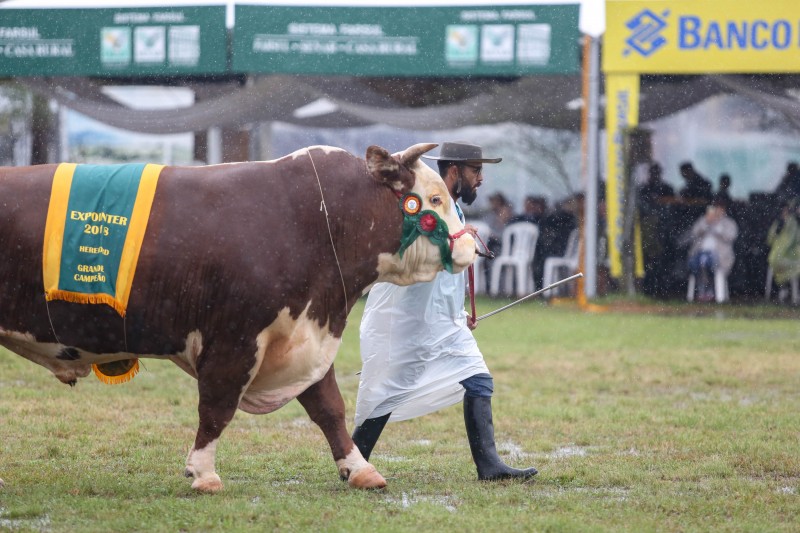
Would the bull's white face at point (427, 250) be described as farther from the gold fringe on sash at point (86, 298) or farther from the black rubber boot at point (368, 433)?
the gold fringe on sash at point (86, 298)

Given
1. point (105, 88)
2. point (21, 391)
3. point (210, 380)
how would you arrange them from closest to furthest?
1. point (210, 380)
2. point (21, 391)
3. point (105, 88)

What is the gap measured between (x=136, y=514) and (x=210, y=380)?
0.73 m

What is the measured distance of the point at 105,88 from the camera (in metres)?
18.4

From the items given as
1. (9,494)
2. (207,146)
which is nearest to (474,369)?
(9,494)

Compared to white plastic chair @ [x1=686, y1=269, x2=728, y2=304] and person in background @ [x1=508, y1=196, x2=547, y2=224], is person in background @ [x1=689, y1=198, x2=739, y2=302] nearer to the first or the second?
white plastic chair @ [x1=686, y1=269, x2=728, y2=304]

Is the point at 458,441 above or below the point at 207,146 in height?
below

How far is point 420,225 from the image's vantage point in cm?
575

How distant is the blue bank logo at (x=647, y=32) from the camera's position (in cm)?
1587

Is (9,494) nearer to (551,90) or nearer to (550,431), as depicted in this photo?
(550,431)

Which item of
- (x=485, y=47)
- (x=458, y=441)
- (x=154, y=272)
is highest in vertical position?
(x=485, y=47)

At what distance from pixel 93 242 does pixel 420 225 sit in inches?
61.6

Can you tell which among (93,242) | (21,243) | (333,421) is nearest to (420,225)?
(333,421)

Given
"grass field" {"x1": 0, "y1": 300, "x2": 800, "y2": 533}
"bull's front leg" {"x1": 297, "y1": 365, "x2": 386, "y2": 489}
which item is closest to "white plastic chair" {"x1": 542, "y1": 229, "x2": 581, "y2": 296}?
"grass field" {"x1": 0, "y1": 300, "x2": 800, "y2": 533}

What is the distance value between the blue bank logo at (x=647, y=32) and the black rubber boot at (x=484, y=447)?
10774mm
